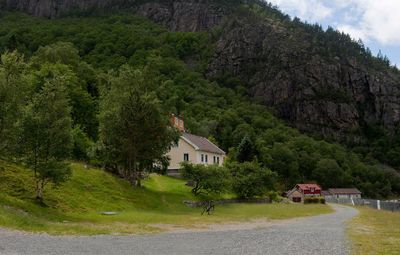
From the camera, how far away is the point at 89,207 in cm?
3784

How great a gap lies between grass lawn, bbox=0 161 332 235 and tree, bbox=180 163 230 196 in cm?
273

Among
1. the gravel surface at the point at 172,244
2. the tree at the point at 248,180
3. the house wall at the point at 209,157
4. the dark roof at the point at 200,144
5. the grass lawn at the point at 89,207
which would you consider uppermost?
the dark roof at the point at 200,144

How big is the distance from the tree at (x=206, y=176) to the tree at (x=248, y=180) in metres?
9.10

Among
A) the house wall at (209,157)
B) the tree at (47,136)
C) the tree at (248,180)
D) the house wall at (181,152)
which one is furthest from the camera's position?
the house wall at (209,157)

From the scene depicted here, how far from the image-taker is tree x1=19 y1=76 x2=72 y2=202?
109 feet

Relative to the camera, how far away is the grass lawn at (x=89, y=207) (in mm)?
26750

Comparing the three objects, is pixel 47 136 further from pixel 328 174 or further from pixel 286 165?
pixel 328 174

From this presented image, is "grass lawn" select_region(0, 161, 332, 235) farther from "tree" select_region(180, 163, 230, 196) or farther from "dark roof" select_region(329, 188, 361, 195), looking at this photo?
"dark roof" select_region(329, 188, 361, 195)

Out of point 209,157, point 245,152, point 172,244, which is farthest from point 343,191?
point 172,244

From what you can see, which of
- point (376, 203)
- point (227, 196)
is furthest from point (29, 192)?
point (376, 203)

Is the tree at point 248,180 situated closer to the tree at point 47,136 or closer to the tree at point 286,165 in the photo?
the tree at point 47,136

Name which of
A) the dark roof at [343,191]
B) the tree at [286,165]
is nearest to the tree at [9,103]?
the tree at [286,165]

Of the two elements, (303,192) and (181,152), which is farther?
(303,192)

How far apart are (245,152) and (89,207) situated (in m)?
64.1
